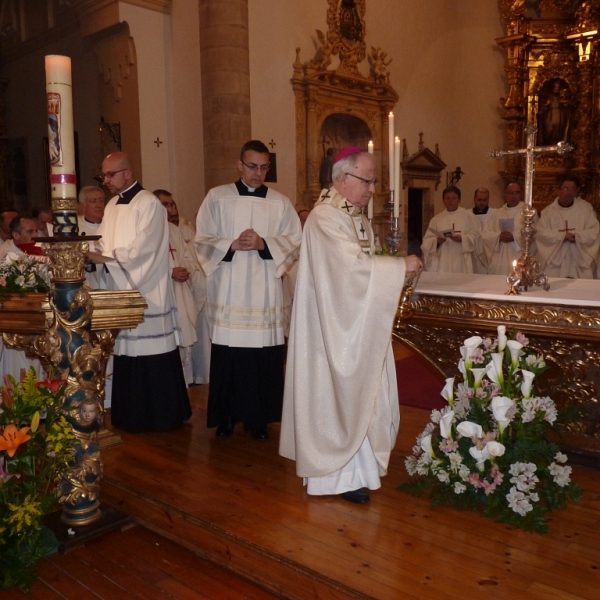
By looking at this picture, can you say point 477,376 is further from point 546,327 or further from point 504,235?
point 504,235

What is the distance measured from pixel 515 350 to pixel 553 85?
12.8 metres

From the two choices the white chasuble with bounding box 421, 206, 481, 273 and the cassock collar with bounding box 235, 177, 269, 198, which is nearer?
the cassock collar with bounding box 235, 177, 269, 198

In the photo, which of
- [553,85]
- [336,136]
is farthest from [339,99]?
[553,85]

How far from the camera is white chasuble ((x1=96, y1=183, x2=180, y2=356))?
4379 mm

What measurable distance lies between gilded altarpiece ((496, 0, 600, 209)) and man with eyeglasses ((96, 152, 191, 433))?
36.4 ft

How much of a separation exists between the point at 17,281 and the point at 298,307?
184 cm

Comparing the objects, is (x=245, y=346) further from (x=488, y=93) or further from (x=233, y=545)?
(x=488, y=93)

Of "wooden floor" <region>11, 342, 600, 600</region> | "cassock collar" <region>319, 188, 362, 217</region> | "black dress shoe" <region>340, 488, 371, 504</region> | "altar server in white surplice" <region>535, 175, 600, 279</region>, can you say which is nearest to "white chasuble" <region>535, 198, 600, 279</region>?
"altar server in white surplice" <region>535, 175, 600, 279</region>

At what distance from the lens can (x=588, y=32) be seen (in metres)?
13.4

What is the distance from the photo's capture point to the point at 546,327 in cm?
360

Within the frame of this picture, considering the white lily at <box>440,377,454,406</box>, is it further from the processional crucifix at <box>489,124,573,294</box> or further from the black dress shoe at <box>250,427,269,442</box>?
the black dress shoe at <box>250,427,269,442</box>

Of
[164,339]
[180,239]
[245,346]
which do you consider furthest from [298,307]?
[180,239]

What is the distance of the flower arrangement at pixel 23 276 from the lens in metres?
4.01

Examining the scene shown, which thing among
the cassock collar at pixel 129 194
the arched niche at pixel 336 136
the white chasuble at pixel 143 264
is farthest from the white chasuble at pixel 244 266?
the arched niche at pixel 336 136
